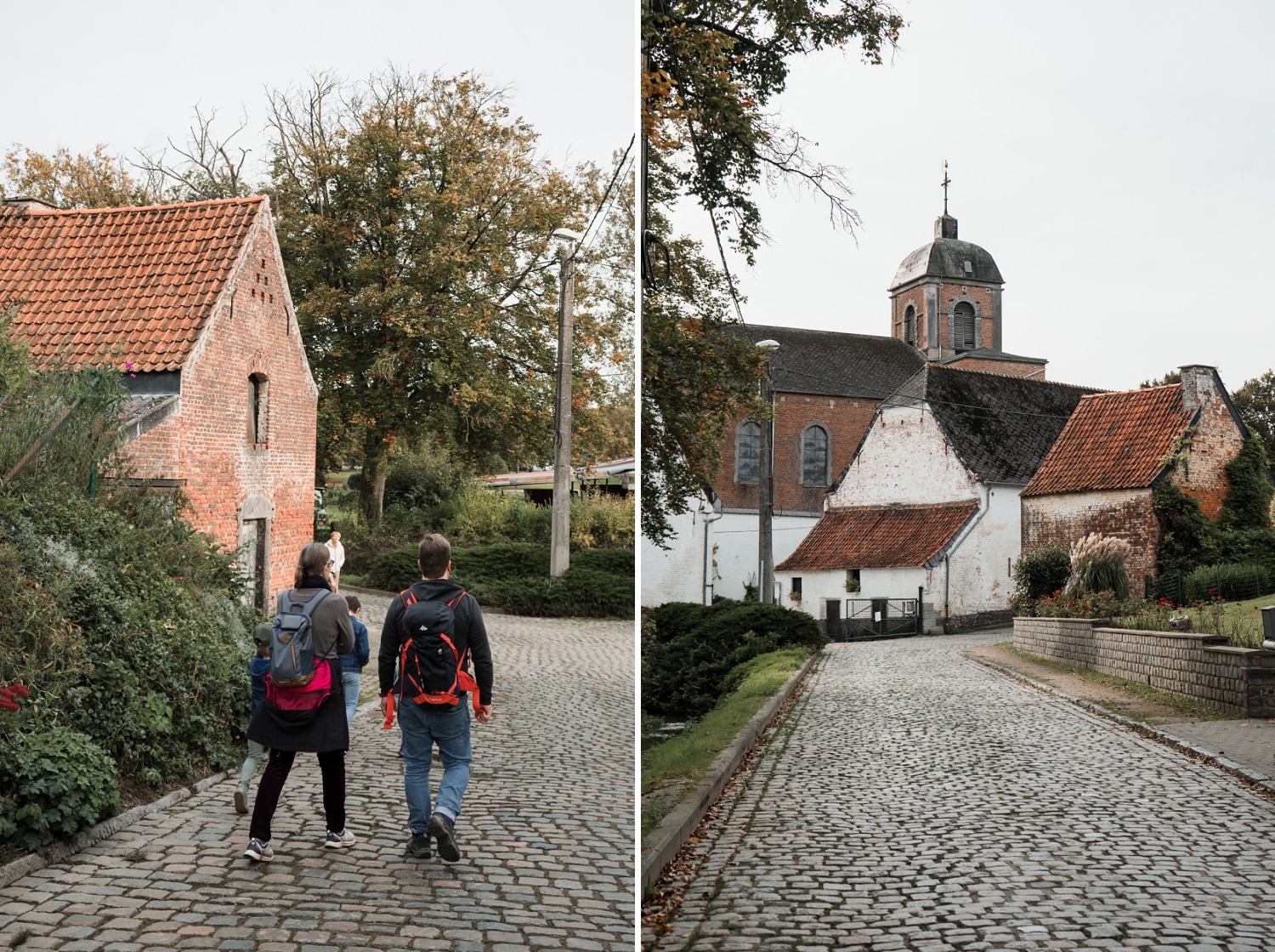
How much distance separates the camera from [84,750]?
4.43m

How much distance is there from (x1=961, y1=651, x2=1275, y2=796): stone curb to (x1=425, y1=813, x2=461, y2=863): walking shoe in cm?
Answer: 204

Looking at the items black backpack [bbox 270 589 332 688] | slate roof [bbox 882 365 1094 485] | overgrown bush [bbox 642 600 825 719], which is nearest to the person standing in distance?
black backpack [bbox 270 589 332 688]

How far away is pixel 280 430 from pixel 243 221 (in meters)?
1.40

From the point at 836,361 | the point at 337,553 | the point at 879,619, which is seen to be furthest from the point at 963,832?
the point at 337,553

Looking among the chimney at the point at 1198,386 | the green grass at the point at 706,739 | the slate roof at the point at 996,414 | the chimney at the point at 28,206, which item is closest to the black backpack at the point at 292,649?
the green grass at the point at 706,739

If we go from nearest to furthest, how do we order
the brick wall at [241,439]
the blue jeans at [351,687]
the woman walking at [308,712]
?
the woman walking at [308,712] < the blue jeans at [351,687] < the brick wall at [241,439]

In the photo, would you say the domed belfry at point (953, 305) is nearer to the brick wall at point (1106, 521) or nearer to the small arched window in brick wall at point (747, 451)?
the brick wall at point (1106, 521)

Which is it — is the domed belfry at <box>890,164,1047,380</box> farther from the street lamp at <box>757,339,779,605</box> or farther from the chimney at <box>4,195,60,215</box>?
the chimney at <box>4,195,60,215</box>

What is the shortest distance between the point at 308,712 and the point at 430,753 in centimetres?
49

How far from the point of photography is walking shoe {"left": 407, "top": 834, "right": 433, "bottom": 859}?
406cm

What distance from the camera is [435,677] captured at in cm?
388

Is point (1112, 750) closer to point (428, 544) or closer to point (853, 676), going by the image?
point (853, 676)

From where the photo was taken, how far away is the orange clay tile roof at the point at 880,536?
3484 millimetres

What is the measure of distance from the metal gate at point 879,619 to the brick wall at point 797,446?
428 mm
